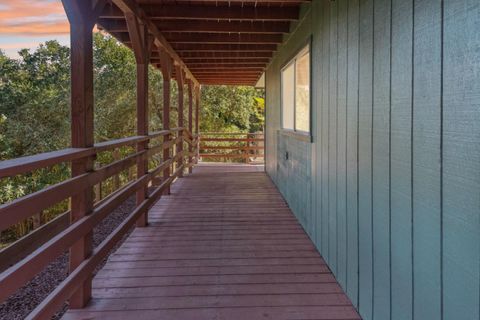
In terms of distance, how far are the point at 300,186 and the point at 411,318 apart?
2.94m

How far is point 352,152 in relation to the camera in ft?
8.73

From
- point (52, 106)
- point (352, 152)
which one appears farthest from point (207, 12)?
point (52, 106)

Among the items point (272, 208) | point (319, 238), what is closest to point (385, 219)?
point (319, 238)

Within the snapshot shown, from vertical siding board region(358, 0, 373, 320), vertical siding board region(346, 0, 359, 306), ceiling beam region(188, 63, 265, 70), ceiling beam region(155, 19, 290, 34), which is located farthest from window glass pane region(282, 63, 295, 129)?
vertical siding board region(358, 0, 373, 320)

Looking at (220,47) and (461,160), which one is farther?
(220,47)

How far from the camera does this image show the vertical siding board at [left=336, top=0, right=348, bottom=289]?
2.85 metres

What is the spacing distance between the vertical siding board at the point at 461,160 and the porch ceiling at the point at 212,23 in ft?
9.16

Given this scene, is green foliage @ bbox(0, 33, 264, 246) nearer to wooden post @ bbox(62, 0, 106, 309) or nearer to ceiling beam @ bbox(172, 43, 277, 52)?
ceiling beam @ bbox(172, 43, 277, 52)

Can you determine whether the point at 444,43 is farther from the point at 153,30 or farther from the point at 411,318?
the point at 153,30

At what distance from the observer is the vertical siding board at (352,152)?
259 centimetres

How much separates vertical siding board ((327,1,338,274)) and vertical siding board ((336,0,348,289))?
0.09 meters

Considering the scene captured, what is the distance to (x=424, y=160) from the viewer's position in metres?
1.65

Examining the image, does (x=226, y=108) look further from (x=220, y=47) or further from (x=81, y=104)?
(x=81, y=104)

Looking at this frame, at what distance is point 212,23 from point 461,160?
406 centimetres
